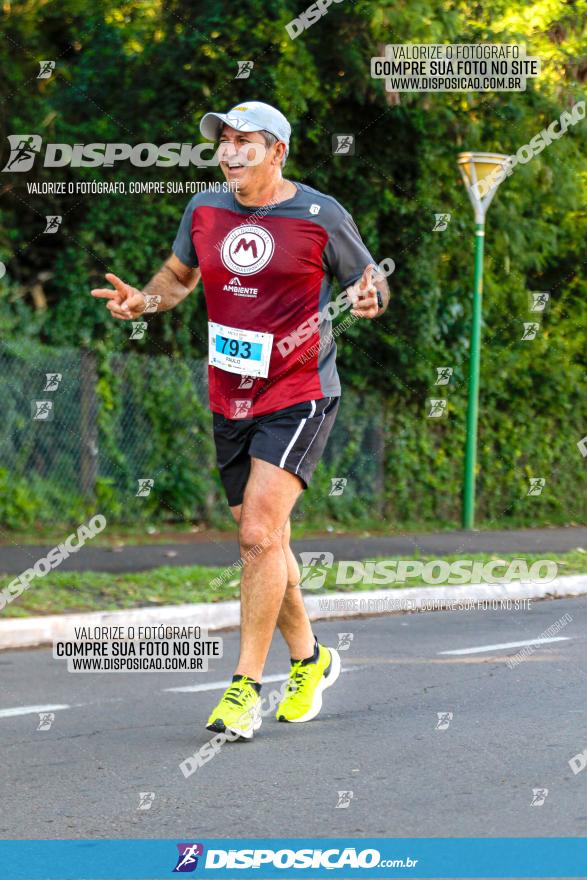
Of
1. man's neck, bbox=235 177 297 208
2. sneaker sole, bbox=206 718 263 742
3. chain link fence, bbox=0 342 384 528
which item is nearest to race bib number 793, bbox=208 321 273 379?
man's neck, bbox=235 177 297 208

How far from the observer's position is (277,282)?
534cm

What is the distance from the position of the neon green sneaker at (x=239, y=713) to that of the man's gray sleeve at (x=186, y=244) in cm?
167

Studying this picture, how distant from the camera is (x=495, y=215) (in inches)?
673

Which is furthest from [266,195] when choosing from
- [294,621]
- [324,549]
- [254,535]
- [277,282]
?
[324,549]

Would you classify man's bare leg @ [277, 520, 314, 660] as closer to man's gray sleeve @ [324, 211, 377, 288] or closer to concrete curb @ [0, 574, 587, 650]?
man's gray sleeve @ [324, 211, 377, 288]

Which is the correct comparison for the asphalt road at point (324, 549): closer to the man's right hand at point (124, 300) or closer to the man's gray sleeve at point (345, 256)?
the man's right hand at point (124, 300)

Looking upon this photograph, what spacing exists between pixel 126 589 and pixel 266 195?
15.4 ft

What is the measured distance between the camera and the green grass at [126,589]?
348 inches

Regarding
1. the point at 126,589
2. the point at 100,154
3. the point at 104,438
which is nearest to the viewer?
the point at 126,589

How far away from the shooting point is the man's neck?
17.7 ft

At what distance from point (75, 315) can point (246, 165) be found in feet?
32.4

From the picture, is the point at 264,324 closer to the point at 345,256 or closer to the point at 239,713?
the point at 345,256

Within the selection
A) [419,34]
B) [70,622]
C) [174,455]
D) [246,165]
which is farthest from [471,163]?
[246,165]

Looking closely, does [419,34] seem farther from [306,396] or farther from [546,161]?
[306,396]
